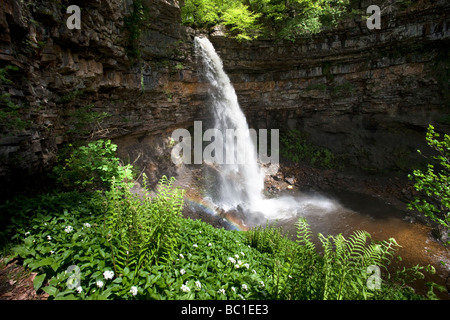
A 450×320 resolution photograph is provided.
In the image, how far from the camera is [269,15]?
11602 millimetres

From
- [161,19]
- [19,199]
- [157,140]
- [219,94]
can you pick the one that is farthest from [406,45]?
[19,199]

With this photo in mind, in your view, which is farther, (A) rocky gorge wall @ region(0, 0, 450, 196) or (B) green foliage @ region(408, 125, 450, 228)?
(A) rocky gorge wall @ region(0, 0, 450, 196)

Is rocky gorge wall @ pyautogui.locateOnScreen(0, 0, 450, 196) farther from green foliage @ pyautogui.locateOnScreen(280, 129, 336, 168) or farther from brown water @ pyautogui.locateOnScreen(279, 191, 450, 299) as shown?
brown water @ pyautogui.locateOnScreen(279, 191, 450, 299)

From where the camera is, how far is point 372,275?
2541 millimetres

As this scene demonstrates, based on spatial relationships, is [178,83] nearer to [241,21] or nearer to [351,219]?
[241,21]

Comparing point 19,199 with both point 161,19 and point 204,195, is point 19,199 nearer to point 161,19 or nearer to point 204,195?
point 204,195

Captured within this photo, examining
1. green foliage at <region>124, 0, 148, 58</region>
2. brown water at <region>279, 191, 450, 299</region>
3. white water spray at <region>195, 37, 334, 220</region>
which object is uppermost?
green foliage at <region>124, 0, 148, 58</region>

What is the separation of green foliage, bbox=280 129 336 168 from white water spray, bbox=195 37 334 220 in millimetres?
2601

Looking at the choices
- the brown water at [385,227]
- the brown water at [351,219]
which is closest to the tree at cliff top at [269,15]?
the brown water at [351,219]

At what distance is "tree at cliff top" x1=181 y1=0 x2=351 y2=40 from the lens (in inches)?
427

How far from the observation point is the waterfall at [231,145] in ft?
36.7

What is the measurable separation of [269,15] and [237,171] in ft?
31.4

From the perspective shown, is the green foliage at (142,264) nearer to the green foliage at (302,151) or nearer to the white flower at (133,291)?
the white flower at (133,291)

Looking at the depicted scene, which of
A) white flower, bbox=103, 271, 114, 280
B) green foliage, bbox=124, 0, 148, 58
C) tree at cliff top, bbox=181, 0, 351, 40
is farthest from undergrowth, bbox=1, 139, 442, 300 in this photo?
tree at cliff top, bbox=181, 0, 351, 40
